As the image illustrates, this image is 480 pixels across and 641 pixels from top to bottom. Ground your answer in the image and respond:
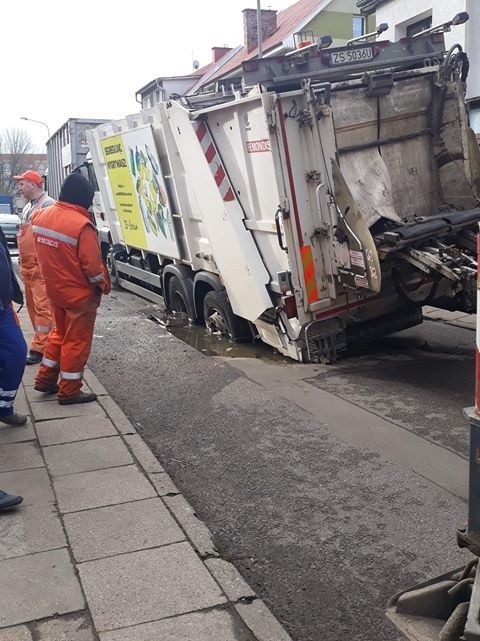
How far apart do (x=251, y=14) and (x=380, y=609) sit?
101 feet

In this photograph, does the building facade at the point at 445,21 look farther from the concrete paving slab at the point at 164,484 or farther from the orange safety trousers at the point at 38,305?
the concrete paving slab at the point at 164,484

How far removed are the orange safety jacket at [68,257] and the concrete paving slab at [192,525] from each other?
2.10m

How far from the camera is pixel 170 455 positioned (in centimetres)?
470

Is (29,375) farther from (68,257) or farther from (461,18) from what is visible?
(461,18)

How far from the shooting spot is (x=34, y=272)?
23.1ft

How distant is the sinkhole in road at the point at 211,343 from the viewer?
7352mm

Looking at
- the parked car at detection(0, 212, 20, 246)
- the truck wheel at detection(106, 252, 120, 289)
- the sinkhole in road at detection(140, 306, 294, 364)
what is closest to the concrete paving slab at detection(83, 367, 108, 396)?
the sinkhole in road at detection(140, 306, 294, 364)

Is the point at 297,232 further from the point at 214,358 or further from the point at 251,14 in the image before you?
the point at 251,14

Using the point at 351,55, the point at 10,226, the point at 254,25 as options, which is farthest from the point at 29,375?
the point at 254,25

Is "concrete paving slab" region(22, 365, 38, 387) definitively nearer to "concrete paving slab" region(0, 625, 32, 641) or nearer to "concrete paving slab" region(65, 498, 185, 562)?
"concrete paving slab" region(65, 498, 185, 562)

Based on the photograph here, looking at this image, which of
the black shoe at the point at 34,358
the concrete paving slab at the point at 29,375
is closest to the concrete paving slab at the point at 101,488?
the concrete paving slab at the point at 29,375

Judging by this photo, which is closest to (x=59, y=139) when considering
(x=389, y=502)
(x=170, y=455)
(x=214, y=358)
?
(x=214, y=358)

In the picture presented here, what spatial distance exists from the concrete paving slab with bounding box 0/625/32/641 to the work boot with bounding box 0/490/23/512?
98 cm

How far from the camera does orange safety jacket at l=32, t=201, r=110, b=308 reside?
5.34m
